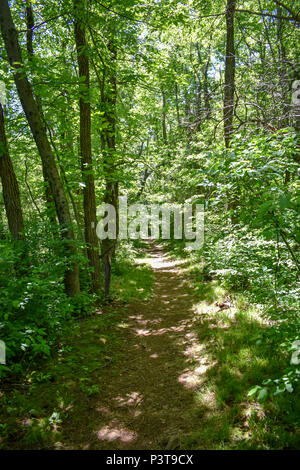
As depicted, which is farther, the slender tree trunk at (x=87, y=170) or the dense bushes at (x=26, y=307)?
the slender tree trunk at (x=87, y=170)

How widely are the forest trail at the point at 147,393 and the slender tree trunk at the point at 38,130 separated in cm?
197

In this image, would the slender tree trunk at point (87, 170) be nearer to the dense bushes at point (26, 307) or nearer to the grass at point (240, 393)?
the dense bushes at point (26, 307)

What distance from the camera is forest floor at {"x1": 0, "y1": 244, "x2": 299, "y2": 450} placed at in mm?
3023

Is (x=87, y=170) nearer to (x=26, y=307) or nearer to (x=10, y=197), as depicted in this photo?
(x=10, y=197)

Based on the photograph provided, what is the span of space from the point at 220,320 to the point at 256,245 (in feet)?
6.05

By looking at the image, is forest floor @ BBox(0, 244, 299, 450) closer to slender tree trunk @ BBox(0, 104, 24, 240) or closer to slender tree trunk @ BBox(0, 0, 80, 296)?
slender tree trunk @ BBox(0, 0, 80, 296)

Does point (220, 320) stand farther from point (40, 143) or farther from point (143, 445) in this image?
point (40, 143)

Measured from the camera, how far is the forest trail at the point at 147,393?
3.21 m

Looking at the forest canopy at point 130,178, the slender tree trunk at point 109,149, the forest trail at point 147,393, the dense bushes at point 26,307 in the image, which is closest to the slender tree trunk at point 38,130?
the forest canopy at point 130,178

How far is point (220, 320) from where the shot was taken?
19.2ft

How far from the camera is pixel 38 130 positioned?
17.7ft

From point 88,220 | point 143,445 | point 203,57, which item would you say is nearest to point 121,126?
point 88,220

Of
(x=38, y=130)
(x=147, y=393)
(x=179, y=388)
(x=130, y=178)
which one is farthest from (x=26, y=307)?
(x=130, y=178)
